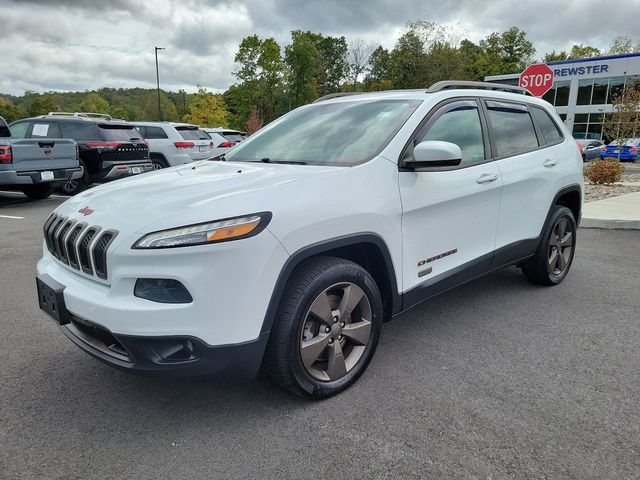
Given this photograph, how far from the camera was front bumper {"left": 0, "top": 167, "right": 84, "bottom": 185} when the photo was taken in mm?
8984

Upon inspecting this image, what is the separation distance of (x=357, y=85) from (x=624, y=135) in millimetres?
50054

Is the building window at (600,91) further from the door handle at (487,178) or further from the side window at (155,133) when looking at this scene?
the door handle at (487,178)

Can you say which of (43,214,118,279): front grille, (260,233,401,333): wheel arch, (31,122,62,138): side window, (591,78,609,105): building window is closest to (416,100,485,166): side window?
(260,233,401,333): wheel arch

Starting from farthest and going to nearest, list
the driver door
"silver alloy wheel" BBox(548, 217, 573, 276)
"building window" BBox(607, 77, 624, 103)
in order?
"building window" BBox(607, 77, 624, 103)
"silver alloy wheel" BBox(548, 217, 573, 276)
the driver door

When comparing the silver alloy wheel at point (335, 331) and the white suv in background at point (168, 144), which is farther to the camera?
the white suv in background at point (168, 144)

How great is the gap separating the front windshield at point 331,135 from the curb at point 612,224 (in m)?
5.76

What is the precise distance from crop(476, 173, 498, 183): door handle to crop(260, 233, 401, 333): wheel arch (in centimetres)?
110

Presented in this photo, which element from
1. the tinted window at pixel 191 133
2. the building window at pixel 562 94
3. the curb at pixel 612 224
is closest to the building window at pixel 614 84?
the building window at pixel 562 94

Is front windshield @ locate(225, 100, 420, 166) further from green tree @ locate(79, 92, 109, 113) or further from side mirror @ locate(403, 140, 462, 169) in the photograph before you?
green tree @ locate(79, 92, 109, 113)

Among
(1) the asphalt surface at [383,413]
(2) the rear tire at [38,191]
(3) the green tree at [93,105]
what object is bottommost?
(1) the asphalt surface at [383,413]

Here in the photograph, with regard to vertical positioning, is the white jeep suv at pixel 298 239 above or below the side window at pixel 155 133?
below

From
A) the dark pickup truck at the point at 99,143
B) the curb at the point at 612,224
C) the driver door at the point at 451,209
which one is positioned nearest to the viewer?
the driver door at the point at 451,209

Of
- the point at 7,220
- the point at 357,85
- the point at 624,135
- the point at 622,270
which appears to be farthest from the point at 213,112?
the point at 622,270

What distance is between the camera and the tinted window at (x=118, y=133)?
35.6 ft
